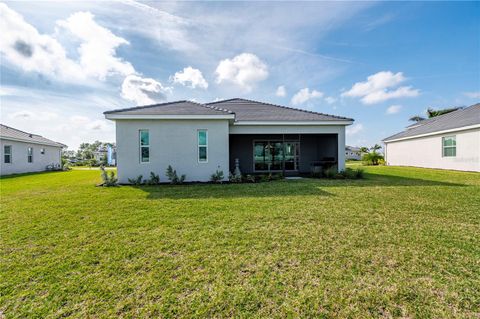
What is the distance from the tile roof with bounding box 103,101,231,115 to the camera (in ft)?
32.7

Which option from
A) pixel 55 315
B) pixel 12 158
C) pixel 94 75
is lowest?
pixel 55 315

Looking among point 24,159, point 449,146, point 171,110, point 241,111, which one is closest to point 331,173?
point 241,111

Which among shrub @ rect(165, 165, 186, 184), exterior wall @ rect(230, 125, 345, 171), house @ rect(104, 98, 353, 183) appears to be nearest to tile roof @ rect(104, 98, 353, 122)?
house @ rect(104, 98, 353, 183)

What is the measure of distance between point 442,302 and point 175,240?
12.2 ft

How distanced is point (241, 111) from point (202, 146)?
4.48 m

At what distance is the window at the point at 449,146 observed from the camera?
15.3 metres

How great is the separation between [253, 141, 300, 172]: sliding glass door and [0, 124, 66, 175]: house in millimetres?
18931

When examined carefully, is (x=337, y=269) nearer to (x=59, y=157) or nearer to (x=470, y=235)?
(x=470, y=235)

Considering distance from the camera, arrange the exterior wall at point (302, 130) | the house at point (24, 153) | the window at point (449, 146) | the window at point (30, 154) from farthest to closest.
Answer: the window at point (30, 154) < the house at point (24, 153) < the window at point (449, 146) < the exterior wall at point (302, 130)

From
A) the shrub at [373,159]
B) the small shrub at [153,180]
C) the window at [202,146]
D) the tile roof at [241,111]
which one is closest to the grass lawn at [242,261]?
the small shrub at [153,180]

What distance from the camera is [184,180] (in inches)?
407

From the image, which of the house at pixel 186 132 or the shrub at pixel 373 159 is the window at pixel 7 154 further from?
the shrub at pixel 373 159

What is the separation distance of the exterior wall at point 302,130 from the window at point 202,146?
6.18 feet

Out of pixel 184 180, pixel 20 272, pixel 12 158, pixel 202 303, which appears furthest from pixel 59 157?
pixel 202 303
